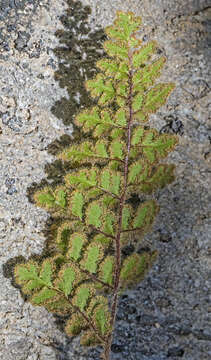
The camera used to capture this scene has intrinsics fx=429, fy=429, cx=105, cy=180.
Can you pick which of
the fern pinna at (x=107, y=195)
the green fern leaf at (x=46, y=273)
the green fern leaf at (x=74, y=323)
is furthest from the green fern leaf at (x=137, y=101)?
the green fern leaf at (x=74, y=323)

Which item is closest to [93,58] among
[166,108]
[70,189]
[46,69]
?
[46,69]

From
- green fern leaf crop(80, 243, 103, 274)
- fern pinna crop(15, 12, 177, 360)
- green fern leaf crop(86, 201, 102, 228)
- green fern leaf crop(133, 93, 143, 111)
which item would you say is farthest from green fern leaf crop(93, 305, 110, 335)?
green fern leaf crop(133, 93, 143, 111)

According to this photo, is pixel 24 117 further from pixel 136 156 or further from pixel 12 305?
pixel 12 305

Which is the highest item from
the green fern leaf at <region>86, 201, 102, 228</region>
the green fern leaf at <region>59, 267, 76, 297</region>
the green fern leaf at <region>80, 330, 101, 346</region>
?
the green fern leaf at <region>86, 201, 102, 228</region>

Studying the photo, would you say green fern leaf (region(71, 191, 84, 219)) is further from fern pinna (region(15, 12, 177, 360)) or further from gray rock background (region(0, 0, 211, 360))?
gray rock background (region(0, 0, 211, 360))

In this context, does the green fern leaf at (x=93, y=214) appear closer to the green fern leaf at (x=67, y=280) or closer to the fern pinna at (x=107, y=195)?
the fern pinna at (x=107, y=195)

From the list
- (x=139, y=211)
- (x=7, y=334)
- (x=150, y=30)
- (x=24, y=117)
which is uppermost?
(x=150, y=30)

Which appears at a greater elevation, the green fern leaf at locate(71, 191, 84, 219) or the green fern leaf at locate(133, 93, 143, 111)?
the green fern leaf at locate(133, 93, 143, 111)
